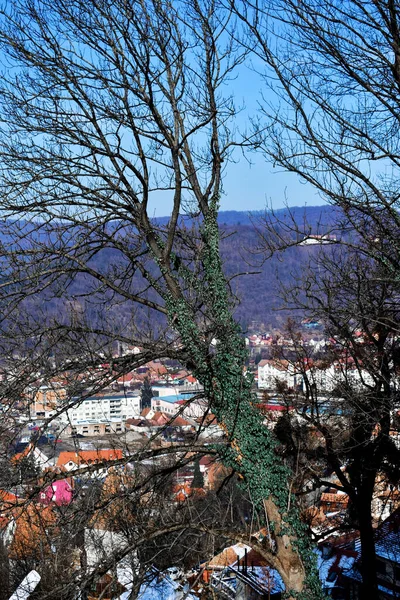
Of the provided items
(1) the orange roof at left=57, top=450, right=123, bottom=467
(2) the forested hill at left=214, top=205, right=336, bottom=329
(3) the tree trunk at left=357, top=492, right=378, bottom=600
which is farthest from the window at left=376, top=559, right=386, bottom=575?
(1) the orange roof at left=57, top=450, right=123, bottom=467

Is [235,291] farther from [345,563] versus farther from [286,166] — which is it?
[345,563]

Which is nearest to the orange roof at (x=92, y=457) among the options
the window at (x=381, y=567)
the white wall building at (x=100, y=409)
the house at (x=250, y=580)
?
the white wall building at (x=100, y=409)

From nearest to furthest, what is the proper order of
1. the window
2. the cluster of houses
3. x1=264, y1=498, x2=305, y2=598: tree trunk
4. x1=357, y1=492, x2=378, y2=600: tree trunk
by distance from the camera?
x1=264, y1=498, x2=305, y2=598: tree trunk → x1=357, y1=492, x2=378, y2=600: tree trunk → the window → the cluster of houses

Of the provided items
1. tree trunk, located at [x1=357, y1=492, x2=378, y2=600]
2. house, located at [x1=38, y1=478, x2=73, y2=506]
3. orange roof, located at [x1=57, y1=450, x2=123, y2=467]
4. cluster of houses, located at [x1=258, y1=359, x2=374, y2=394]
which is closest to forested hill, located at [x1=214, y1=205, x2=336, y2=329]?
cluster of houses, located at [x1=258, y1=359, x2=374, y2=394]

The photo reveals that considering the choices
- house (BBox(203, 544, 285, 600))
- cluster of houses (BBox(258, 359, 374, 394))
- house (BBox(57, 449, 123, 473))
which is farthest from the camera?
cluster of houses (BBox(258, 359, 374, 394))

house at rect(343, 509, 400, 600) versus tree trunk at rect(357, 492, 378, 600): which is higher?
tree trunk at rect(357, 492, 378, 600)

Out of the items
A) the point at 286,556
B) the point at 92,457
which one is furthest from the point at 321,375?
the point at 286,556

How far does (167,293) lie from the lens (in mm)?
5035

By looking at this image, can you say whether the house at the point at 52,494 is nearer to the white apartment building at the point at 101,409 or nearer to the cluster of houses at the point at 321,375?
the white apartment building at the point at 101,409

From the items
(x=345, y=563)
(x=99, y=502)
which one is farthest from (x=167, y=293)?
(x=345, y=563)

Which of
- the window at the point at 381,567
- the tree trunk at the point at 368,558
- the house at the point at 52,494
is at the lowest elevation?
the window at the point at 381,567

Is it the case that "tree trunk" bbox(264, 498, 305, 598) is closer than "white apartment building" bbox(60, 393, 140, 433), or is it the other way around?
"tree trunk" bbox(264, 498, 305, 598)

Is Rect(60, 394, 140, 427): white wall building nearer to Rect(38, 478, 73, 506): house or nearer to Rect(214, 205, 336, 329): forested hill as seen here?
Rect(38, 478, 73, 506): house

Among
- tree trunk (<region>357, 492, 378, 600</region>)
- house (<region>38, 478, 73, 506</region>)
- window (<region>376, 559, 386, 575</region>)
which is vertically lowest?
window (<region>376, 559, 386, 575</region>)
